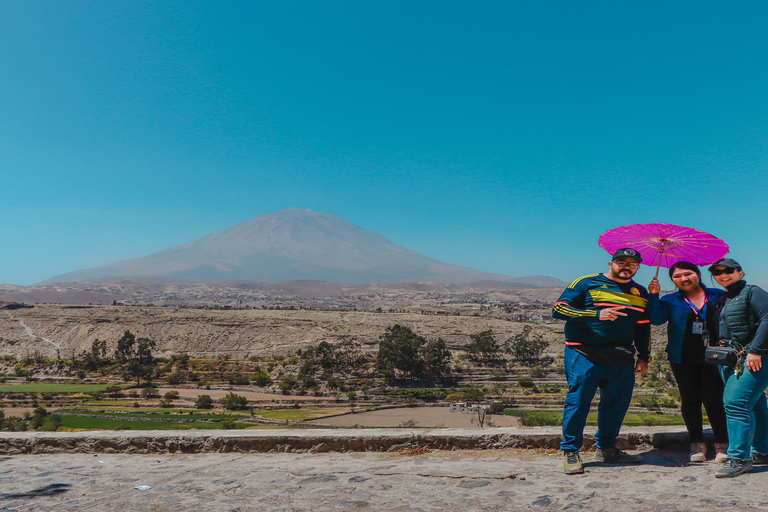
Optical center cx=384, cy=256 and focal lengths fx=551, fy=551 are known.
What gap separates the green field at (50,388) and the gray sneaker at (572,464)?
61.3m

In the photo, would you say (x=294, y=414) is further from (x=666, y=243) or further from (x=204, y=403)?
(x=666, y=243)

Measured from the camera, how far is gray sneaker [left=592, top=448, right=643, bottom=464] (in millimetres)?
4863

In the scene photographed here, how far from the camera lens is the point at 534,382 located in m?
59.4

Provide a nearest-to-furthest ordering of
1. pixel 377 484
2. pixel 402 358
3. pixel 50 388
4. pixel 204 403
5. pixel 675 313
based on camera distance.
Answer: pixel 377 484, pixel 675 313, pixel 204 403, pixel 50 388, pixel 402 358

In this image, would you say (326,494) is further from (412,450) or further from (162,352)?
(162,352)

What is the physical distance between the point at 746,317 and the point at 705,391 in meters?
0.80

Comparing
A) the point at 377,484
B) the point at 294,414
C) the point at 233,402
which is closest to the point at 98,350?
the point at 233,402

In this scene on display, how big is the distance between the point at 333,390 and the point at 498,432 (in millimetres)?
53779

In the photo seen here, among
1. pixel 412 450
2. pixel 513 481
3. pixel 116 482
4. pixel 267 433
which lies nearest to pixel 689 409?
pixel 513 481

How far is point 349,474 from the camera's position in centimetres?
486

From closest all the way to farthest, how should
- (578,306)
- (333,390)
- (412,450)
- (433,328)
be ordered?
(578,306) → (412,450) → (333,390) → (433,328)

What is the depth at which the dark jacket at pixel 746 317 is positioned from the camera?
4.17 metres

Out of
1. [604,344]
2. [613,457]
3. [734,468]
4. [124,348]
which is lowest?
[124,348]

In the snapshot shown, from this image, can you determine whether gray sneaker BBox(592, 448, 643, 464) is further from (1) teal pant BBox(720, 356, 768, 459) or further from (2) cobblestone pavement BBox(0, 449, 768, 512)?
(1) teal pant BBox(720, 356, 768, 459)
